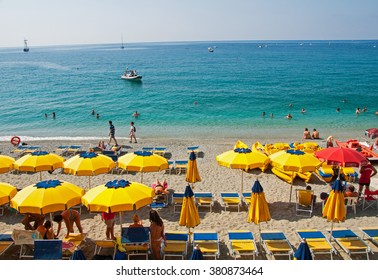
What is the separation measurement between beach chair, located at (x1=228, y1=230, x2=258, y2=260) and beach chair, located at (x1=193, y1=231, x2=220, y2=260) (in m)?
0.39

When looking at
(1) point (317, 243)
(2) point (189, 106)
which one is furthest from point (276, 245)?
(2) point (189, 106)

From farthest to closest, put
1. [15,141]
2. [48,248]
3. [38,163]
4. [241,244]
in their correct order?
[15,141], [38,163], [241,244], [48,248]

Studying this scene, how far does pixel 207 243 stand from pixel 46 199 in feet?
13.6

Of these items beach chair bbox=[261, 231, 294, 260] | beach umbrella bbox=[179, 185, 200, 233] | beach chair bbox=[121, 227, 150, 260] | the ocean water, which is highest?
beach umbrella bbox=[179, 185, 200, 233]

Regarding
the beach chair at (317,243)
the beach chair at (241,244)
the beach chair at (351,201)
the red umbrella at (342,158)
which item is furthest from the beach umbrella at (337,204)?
the red umbrella at (342,158)

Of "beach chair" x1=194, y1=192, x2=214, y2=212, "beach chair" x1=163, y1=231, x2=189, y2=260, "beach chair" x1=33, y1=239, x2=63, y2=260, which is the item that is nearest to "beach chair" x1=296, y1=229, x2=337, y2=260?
"beach chair" x1=163, y1=231, x2=189, y2=260

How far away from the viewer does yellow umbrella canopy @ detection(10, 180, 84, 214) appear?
7.94 metres

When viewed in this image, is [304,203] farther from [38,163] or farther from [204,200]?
[38,163]

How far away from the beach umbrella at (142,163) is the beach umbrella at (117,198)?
2.21 meters

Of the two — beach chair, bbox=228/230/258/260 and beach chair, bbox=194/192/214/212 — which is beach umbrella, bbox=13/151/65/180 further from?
beach chair, bbox=228/230/258/260

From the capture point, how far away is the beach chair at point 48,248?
7488 millimetres

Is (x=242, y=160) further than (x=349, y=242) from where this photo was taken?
Yes

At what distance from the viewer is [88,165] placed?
10.6 m
